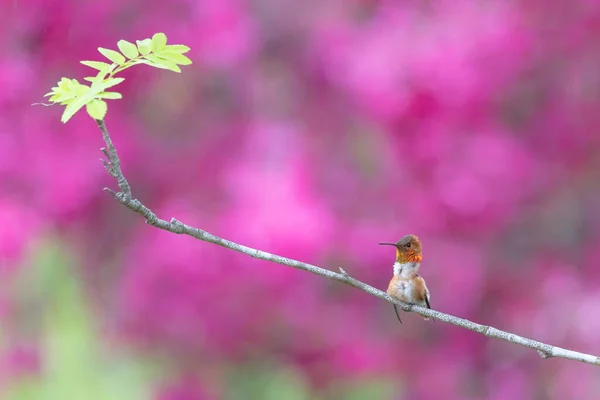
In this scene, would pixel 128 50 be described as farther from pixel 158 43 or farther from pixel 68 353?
pixel 68 353

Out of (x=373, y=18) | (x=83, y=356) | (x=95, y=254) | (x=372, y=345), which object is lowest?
(x=372, y=345)

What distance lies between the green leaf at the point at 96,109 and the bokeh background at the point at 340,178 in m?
1.42

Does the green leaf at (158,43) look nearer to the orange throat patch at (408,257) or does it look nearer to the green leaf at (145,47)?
the green leaf at (145,47)

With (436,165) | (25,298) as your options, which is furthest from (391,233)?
(25,298)

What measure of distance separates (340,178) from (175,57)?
1783mm

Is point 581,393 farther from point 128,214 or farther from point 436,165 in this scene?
point 128,214

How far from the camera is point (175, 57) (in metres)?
1.00

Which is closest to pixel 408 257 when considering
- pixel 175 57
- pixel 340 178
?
pixel 175 57

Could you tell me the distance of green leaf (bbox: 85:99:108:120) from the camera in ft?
2.72

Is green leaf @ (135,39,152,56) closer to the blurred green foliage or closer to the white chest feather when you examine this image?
the white chest feather

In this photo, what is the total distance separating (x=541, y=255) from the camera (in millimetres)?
2578

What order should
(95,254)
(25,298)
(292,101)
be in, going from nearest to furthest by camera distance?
1. (292,101)
2. (95,254)
3. (25,298)

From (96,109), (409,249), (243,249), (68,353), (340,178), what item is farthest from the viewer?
(68,353)

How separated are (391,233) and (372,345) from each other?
382 mm
